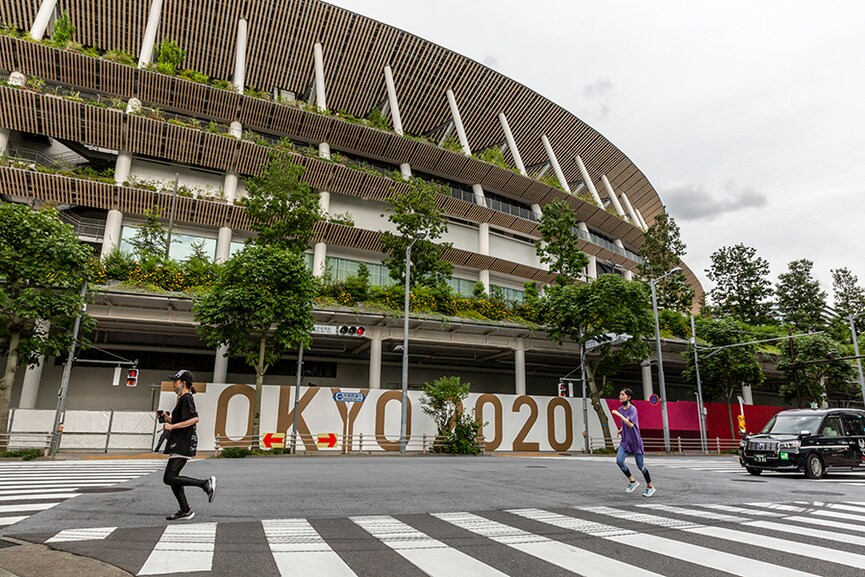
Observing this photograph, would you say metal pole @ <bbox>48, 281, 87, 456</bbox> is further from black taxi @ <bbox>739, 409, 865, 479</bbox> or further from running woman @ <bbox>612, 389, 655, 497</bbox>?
black taxi @ <bbox>739, 409, 865, 479</bbox>

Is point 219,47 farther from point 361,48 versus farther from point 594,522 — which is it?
point 594,522

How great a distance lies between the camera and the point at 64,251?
788 inches

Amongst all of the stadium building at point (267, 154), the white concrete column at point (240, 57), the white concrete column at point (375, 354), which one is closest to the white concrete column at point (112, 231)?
the stadium building at point (267, 154)

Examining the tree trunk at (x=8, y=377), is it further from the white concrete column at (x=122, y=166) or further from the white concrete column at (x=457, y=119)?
the white concrete column at (x=457, y=119)

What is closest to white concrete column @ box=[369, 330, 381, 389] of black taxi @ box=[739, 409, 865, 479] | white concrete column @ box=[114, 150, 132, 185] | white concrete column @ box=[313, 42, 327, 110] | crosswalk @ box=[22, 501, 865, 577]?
white concrete column @ box=[114, 150, 132, 185]

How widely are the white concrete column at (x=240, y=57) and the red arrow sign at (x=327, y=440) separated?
22653 millimetres

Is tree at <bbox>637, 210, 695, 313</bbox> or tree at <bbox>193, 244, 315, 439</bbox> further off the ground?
tree at <bbox>637, 210, 695, 313</bbox>

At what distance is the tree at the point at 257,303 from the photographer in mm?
21922

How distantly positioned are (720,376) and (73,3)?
4721 cm

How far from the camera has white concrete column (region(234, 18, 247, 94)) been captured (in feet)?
113

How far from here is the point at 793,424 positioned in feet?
50.7

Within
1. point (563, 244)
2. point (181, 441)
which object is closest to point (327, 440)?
point (181, 441)

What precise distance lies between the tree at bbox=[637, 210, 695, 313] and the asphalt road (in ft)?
119

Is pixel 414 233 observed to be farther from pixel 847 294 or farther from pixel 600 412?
pixel 847 294
